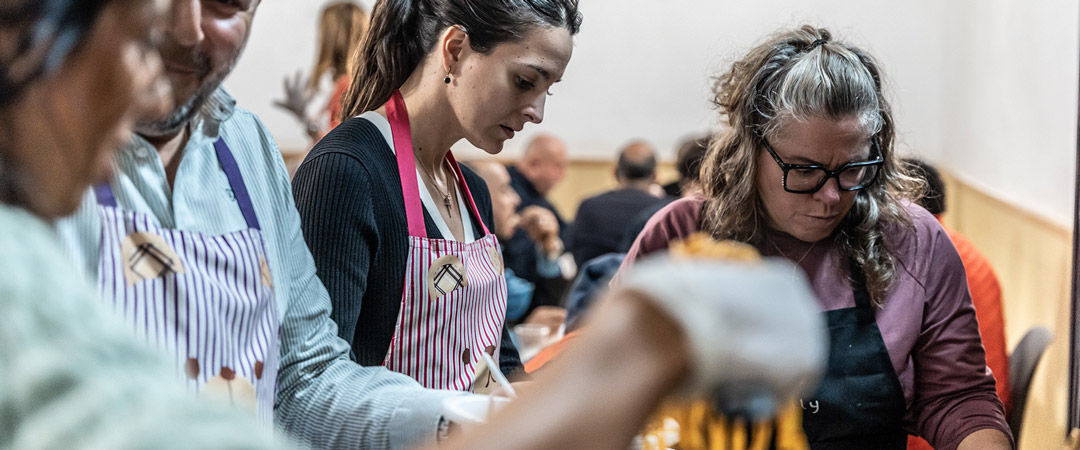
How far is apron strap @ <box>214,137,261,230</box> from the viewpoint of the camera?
1.01 m

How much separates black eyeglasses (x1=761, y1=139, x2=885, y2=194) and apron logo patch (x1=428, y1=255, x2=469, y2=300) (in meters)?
0.61

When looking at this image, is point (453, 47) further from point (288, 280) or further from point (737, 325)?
point (737, 325)

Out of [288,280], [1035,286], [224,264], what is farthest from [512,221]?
[224,264]

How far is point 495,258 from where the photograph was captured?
160cm

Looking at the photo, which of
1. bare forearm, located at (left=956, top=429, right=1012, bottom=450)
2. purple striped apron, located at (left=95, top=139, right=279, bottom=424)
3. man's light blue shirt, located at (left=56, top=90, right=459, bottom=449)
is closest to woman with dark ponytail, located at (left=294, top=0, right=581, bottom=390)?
man's light blue shirt, located at (left=56, top=90, right=459, bottom=449)

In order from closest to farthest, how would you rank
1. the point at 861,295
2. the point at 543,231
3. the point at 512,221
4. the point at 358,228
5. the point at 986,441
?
the point at 358,228, the point at 986,441, the point at 861,295, the point at 512,221, the point at 543,231

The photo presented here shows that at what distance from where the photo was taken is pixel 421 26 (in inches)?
61.7

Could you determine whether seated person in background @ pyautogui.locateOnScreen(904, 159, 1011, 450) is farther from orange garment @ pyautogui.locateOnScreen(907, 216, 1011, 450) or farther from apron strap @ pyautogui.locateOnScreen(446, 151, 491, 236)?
apron strap @ pyautogui.locateOnScreen(446, 151, 491, 236)

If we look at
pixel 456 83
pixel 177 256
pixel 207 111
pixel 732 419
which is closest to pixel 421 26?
pixel 456 83

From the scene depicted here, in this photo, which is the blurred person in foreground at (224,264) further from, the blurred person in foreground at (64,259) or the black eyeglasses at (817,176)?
the black eyeglasses at (817,176)

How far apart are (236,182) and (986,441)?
1246 millimetres

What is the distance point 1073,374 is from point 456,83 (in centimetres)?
106

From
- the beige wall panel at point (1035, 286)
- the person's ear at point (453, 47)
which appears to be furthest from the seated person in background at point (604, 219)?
the person's ear at point (453, 47)

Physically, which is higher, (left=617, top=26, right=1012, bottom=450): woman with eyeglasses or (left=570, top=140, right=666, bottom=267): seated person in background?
(left=617, top=26, right=1012, bottom=450): woman with eyeglasses
